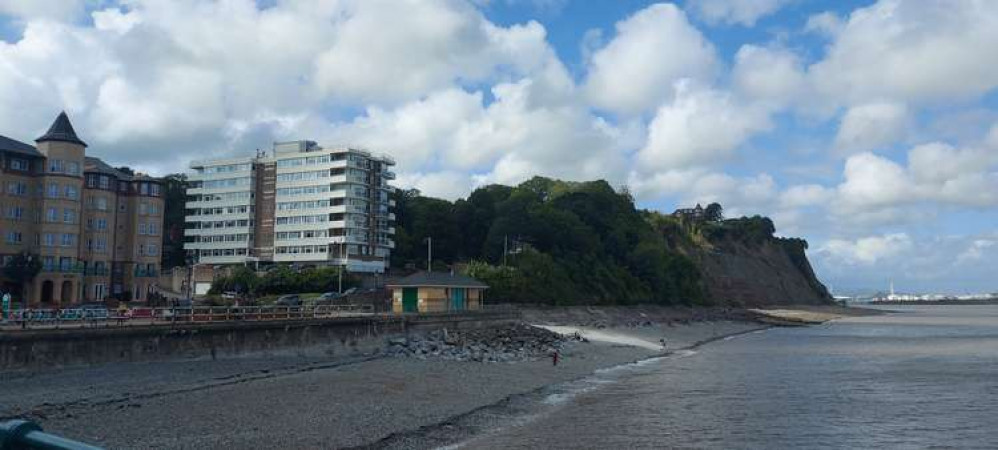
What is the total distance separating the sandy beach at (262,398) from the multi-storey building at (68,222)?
4159cm

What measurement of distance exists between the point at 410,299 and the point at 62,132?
35810mm

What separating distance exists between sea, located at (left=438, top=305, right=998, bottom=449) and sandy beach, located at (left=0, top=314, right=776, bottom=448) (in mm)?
2830

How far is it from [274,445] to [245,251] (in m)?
105

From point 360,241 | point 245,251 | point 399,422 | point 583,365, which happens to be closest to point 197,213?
point 245,251

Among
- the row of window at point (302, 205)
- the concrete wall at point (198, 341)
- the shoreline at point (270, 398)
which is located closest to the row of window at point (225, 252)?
the row of window at point (302, 205)

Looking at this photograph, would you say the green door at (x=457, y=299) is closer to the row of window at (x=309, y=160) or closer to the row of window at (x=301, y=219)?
the row of window at (x=301, y=219)

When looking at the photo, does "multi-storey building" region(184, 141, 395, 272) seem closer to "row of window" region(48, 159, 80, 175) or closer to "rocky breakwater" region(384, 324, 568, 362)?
"row of window" region(48, 159, 80, 175)

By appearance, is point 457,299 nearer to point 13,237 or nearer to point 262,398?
point 13,237

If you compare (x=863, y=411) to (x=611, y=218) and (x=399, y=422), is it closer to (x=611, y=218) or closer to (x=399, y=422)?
(x=399, y=422)

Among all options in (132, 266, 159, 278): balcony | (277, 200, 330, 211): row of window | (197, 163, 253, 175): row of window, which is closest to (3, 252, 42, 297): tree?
(132, 266, 159, 278): balcony

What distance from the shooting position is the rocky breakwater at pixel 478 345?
51.7 meters

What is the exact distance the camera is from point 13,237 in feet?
237

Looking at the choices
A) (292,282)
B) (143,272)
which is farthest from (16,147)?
(292,282)

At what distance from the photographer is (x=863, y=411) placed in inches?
1332
